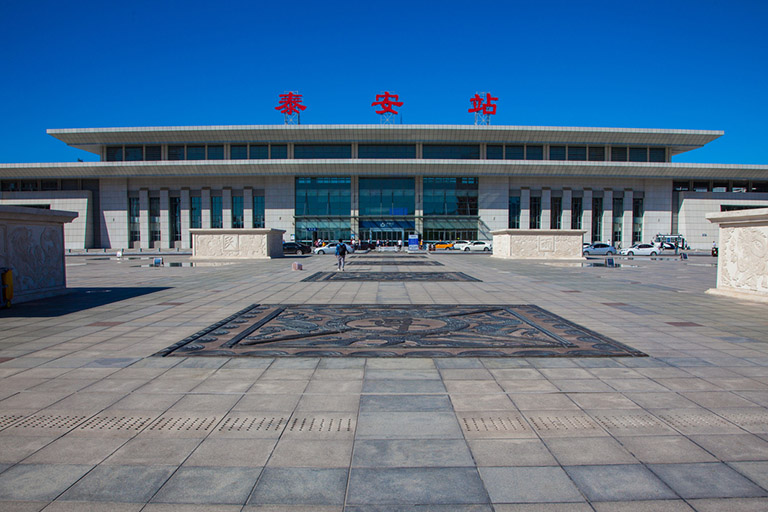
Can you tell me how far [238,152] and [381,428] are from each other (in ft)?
212

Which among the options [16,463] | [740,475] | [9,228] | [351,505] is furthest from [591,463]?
[9,228]

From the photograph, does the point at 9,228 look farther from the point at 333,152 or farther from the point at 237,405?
the point at 333,152

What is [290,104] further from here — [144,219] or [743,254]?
[743,254]

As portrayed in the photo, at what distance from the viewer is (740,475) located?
3201 millimetres

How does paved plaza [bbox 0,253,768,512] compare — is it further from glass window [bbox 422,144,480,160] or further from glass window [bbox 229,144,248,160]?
glass window [bbox 229,144,248,160]

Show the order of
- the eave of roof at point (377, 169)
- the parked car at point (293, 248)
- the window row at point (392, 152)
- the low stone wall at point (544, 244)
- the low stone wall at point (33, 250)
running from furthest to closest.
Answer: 1. the window row at point (392, 152)
2. the eave of roof at point (377, 169)
3. the parked car at point (293, 248)
4. the low stone wall at point (544, 244)
5. the low stone wall at point (33, 250)

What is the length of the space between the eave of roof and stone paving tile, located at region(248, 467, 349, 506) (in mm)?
59053

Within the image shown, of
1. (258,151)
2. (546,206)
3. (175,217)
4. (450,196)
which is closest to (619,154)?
(546,206)

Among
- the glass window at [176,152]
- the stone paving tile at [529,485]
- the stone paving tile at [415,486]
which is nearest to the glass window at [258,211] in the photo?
the glass window at [176,152]

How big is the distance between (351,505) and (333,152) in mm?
63562

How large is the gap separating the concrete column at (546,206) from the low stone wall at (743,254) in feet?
177

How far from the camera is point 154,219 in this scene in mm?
64688

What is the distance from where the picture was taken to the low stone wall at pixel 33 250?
11062 mm

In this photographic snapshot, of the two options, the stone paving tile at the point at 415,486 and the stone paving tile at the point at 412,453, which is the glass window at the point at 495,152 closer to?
→ the stone paving tile at the point at 412,453
